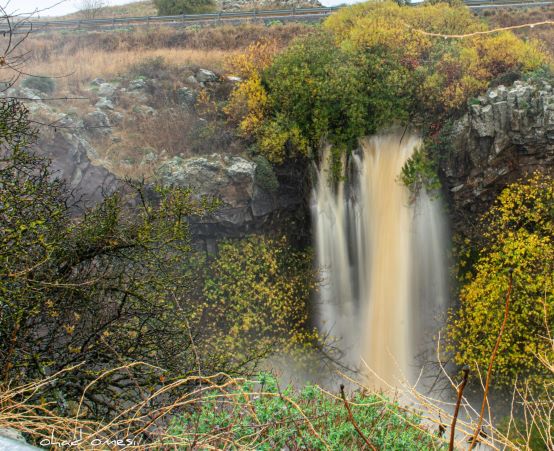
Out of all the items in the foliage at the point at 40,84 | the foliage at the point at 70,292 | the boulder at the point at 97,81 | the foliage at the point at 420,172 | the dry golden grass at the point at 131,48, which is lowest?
the foliage at the point at 420,172

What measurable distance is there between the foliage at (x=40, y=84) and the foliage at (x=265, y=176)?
8.28 metres

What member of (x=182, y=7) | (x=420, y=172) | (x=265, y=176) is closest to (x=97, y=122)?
(x=265, y=176)

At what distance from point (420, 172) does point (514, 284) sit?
429 cm

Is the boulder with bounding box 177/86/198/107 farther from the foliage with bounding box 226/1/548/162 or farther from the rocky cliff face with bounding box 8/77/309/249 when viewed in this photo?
the rocky cliff face with bounding box 8/77/309/249

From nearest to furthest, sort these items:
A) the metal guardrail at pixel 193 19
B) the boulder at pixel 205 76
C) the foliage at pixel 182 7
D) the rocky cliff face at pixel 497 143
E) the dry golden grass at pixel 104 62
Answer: the rocky cliff face at pixel 497 143 < the boulder at pixel 205 76 < the dry golden grass at pixel 104 62 < the metal guardrail at pixel 193 19 < the foliage at pixel 182 7

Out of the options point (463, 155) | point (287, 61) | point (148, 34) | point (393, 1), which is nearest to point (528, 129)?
point (463, 155)

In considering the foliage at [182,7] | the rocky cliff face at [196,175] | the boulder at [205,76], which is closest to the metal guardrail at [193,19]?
the foliage at [182,7]

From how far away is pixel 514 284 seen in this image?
13.3 metres

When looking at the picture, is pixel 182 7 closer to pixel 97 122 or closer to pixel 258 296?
pixel 97 122

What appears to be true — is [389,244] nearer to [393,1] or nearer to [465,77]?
[465,77]

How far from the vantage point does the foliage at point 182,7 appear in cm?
2784

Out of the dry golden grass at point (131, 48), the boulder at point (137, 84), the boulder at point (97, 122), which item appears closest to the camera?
the boulder at point (97, 122)

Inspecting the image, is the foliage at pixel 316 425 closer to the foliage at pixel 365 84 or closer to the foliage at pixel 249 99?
the foliage at pixel 365 84

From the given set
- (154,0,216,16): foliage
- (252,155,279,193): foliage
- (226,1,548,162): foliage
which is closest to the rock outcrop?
(252,155,279,193): foliage
